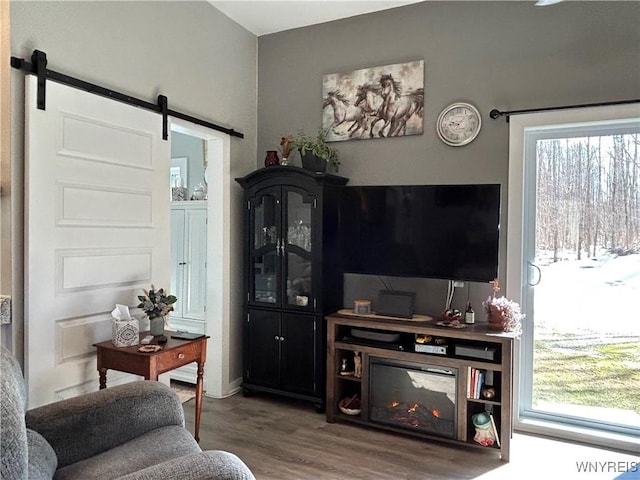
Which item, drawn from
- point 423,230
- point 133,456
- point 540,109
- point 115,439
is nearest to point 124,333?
point 115,439

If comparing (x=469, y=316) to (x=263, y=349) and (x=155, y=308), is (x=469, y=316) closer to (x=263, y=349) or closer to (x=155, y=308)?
(x=263, y=349)

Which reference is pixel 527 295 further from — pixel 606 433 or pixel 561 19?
pixel 561 19

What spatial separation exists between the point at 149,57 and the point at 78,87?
0.61 m

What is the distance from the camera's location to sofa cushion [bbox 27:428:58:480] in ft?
4.76

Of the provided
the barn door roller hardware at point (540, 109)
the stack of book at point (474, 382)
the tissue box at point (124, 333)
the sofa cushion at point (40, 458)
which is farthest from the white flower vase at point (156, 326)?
the barn door roller hardware at point (540, 109)

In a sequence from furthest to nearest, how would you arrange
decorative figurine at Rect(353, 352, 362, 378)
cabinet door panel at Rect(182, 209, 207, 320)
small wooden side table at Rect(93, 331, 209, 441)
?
cabinet door panel at Rect(182, 209, 207, 320) < decorative figurine at Rect(353, 352, 362, 378) < small wooden side table at Rect(93, 331, 209, 441)

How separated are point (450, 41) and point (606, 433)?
279 cm

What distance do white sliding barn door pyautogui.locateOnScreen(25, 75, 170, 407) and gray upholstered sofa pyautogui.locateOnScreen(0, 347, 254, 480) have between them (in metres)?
0.70

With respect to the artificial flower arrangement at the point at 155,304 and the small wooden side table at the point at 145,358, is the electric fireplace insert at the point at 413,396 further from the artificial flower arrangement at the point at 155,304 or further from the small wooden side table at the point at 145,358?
the artificial flower arrangement at the point at 155,304

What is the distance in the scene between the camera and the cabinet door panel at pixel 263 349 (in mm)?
3529

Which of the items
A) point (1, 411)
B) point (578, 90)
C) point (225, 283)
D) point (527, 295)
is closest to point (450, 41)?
point (578, 90)

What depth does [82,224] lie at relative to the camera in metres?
2.52

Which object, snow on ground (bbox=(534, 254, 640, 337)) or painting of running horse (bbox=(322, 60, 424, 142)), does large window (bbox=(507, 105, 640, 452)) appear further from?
painting of running horse (bbox=(322, 60, 424, 142))

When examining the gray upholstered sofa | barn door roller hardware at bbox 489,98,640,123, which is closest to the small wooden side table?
the gray upholstered sofa
